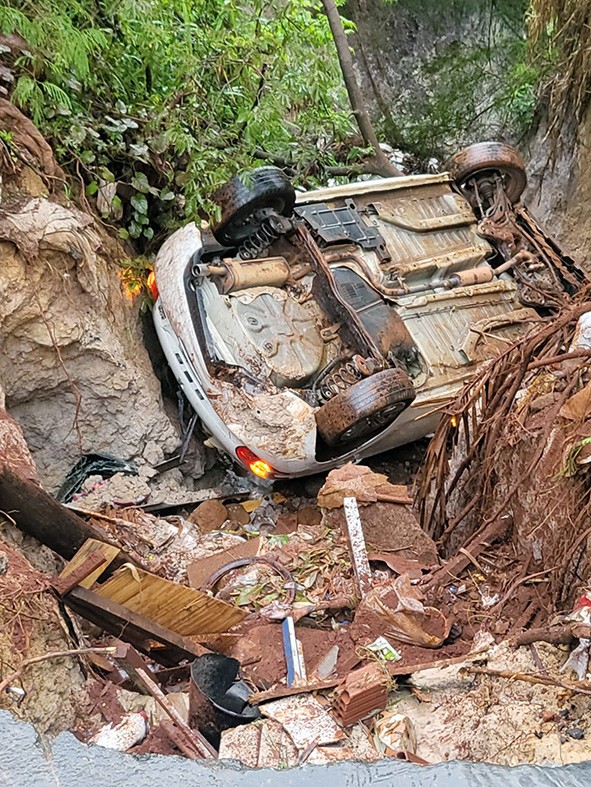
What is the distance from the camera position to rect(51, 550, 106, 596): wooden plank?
108 inches

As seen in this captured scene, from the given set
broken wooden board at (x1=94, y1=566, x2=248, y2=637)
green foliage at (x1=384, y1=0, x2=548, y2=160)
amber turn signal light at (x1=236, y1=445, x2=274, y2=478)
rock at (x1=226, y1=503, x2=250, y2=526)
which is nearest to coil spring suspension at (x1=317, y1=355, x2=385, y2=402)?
amber turn signal light at (x1=236, y1=445, x2=274, y2=478)

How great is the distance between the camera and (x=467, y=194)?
6.82 meters

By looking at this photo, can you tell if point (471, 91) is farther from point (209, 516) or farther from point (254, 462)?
point (209, 516)

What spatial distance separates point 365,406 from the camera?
4578 mm

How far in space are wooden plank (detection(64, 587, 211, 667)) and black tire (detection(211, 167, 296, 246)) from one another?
11.0 ft

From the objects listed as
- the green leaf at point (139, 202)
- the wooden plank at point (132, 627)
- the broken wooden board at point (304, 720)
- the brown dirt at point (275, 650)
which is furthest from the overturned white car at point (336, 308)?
the broken wooden board at point (304, 720)

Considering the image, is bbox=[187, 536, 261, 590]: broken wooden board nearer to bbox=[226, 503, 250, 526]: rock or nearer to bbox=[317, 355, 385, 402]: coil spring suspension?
bbox=[226, 503, 250, 526]: rock

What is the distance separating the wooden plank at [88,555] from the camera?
9.34 feet

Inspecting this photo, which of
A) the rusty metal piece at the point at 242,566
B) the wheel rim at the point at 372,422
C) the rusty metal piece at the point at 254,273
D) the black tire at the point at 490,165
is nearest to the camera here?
the rusty metal piece at the point at 242,566

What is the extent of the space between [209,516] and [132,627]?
2.29m

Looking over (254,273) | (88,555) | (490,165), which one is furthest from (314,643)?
(490,165)

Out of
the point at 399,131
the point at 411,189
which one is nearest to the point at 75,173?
the point at 411,189

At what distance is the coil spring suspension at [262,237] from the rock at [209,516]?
1991 mm

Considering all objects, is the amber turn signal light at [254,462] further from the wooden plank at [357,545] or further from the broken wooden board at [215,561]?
the wooden plank at [357,545]
